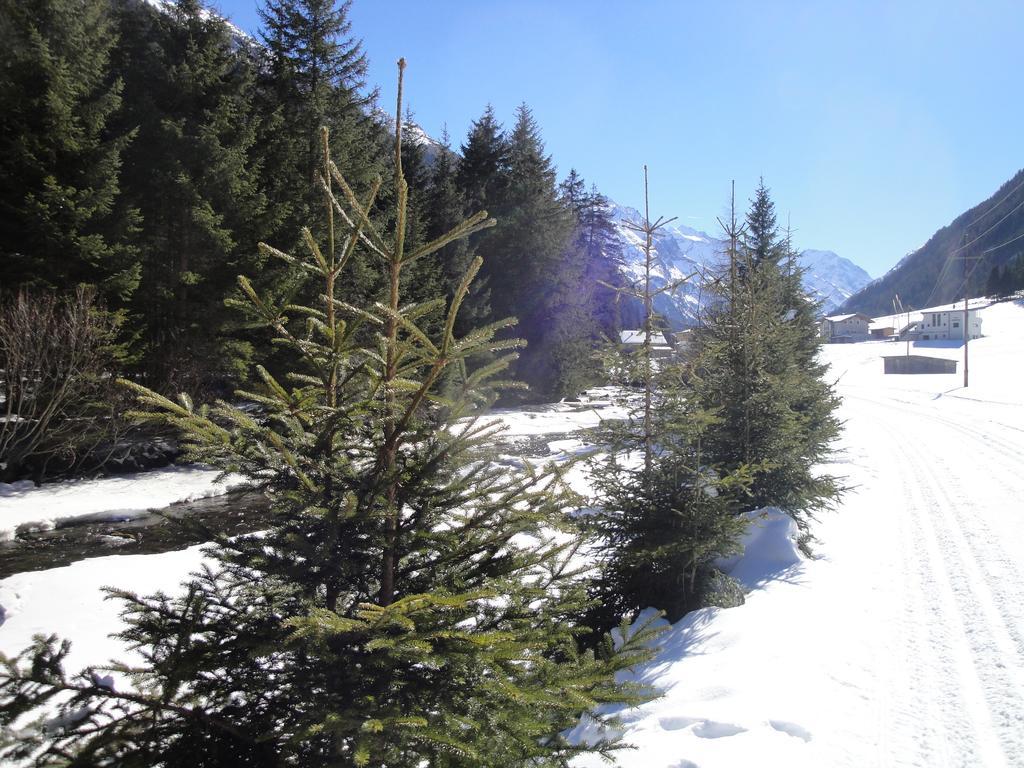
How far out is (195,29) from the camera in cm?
1955

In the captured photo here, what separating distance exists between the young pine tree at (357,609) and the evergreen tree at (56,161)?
54.1 feet

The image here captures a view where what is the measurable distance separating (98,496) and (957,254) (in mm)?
141610

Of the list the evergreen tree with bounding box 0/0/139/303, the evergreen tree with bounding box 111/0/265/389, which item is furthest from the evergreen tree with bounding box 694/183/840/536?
the evergreen tree with bounding box 0/0/139/303

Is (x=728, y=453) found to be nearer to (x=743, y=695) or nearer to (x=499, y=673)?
(x=743, y=695)

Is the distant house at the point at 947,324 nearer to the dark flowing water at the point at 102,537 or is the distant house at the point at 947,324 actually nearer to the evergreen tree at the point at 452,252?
the evergreen tree at the point at 452,252

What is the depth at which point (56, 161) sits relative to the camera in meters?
15.7

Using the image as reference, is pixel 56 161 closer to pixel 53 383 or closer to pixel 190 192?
pixel 190 192

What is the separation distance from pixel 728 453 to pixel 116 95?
63.4 ft

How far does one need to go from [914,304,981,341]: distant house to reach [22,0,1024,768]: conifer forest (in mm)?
59088

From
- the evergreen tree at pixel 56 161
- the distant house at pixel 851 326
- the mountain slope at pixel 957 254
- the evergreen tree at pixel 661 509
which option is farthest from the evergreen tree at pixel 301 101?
the mountain slope at pixel 957 254

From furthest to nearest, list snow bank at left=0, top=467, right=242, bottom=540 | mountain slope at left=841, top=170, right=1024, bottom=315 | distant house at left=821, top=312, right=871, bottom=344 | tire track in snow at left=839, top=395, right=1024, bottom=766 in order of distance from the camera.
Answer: mountain slope at left=841, top=170, right=1024, bottom=315, distant house at left=821, top=312, right=871, bottom=344, snow bank at left=0, top=467, right=242, bottom=540, tire track in snow at left=839, top=395, right=1024, bottom=766

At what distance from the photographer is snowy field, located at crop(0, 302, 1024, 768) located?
13.9 ft

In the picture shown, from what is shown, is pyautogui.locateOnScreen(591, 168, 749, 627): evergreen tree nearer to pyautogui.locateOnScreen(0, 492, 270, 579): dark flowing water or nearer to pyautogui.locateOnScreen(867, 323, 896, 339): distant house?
pyautogui.locateOnScreen(0, 492, 270, 579): dark flowing water

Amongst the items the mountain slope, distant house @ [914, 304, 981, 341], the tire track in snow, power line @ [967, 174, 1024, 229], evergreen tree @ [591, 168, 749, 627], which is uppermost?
power line @ [967, 174, 1024, 229]
